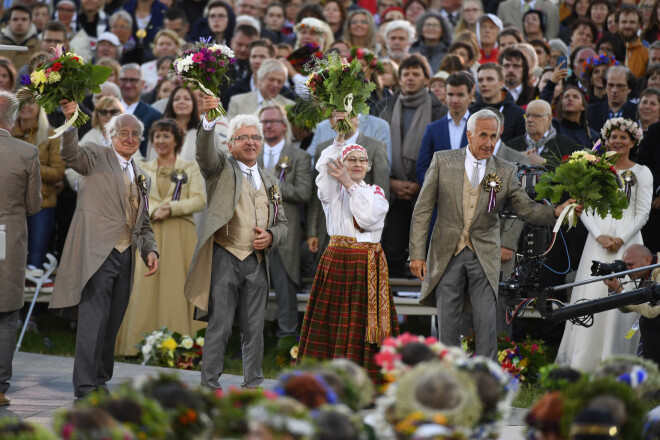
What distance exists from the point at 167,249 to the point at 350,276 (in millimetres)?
2811

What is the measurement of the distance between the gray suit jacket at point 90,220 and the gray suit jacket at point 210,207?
0.52 metres

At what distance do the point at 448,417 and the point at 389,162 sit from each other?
6003 millimetres

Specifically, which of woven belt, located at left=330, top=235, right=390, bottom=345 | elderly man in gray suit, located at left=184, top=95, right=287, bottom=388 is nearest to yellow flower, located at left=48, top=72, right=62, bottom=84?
elderly man in gray suit, located at left=184, top=95, right=287, bottom=388

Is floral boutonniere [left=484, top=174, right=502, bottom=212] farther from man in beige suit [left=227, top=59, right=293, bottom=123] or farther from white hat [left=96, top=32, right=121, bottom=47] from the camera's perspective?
white hat [left=96, top=32, right=121, bottom=47]

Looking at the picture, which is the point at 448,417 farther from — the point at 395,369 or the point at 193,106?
the point at 193,106

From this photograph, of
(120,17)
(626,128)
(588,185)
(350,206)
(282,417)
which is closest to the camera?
(282,417)

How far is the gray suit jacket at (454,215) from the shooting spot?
825 cm

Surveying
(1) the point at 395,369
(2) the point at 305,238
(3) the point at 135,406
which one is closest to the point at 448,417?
(1) the point at 395,369

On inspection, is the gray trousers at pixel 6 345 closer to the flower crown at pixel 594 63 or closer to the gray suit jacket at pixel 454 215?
the gray suit jacket at pixel 454 215

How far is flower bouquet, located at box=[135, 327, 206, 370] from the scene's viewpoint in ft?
31.8

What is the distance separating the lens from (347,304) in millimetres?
8109

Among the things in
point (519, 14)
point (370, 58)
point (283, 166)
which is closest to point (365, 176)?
point (283, 166)

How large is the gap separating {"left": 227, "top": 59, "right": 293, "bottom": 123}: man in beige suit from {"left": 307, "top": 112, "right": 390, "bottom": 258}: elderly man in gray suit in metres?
1.33

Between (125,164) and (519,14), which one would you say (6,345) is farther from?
(519,14)
